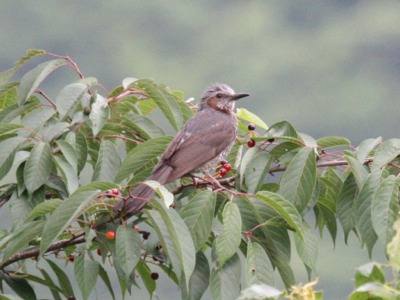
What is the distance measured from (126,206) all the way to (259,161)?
0.70m

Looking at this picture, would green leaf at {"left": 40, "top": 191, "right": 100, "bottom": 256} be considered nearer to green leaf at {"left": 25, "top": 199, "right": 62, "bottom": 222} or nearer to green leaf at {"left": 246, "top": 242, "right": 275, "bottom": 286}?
green leaf at {"left": 25, "top": 199, "right": 62, "bottom": 222}

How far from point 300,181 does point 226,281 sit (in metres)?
0.55

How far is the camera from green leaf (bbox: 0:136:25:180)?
3.65 meters

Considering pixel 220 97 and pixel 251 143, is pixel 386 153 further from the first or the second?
pixel 220 97

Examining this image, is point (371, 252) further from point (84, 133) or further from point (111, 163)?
point (84, 133)

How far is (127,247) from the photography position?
3.18 meters

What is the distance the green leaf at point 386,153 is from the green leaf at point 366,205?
0.28 ft

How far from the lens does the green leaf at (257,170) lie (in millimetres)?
3588

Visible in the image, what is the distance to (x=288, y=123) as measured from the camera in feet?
12.2

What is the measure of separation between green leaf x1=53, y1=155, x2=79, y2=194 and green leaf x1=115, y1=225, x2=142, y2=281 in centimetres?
39

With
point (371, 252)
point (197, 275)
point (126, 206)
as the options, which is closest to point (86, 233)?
point (126, 206)

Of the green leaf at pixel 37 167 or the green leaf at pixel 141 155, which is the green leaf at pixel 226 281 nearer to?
the green leaf at pixel 141 155

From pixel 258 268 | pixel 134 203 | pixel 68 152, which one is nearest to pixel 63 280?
pixel 68 152

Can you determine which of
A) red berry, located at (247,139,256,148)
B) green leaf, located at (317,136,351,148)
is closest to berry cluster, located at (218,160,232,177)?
red berry, located at (247,139,256,148)
